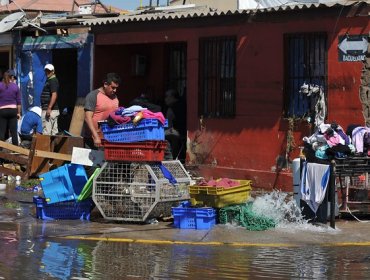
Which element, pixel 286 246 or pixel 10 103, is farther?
pixel 10 103

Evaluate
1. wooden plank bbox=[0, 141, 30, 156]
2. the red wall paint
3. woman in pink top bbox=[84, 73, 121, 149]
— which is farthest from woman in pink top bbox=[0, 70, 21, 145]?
woman in pink top bbox=[84, 73, 121, 149]

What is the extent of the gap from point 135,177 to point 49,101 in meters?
6.25

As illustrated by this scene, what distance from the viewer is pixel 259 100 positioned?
43.4 feet

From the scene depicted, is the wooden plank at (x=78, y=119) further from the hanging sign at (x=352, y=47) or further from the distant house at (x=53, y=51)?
the hanging sign at (x=352, y=47)

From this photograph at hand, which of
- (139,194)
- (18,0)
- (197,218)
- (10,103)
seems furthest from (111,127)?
(18,0)

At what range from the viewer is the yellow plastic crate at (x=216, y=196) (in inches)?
373

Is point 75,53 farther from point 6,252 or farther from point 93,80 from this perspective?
point 6,252

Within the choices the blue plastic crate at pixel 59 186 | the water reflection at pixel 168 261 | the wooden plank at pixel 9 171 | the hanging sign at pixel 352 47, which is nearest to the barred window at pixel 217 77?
the hanging sign at pixel 352 47

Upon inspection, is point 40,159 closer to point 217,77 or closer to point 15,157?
point 15,157

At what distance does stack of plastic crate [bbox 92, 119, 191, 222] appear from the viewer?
380 inches

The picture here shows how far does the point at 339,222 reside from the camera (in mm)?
10211

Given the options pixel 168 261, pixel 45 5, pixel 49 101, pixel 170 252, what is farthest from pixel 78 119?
pixel 168 261

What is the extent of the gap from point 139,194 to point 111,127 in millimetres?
962

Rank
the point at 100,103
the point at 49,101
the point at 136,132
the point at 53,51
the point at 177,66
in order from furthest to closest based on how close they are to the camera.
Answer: the point at 53,51
the point at 177,66
the point at 49,101
the point at 100,103
the point at 136,132
